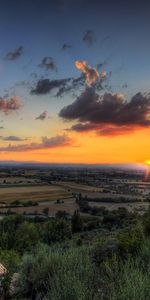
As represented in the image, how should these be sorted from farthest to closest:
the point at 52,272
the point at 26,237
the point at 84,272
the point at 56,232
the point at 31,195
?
the point at 31,195 < the point at 56,232 < the point at 26,237 < the point at 52,272 < the point at 84,272

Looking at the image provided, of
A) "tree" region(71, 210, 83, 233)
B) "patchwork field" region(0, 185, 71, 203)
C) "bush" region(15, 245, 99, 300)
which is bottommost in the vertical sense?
"tree" region(71, 210, 83, 233)

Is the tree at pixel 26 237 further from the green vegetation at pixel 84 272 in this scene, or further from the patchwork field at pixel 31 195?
the patchwork field at pixel 31 195

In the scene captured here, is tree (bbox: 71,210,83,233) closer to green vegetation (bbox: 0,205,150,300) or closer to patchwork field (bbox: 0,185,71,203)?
patchwork field (bbox: 0,185,71,203)

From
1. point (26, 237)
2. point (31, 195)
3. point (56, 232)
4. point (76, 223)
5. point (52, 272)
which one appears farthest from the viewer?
point (31, 195)

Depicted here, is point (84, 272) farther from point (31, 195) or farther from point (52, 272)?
point (31, 195)

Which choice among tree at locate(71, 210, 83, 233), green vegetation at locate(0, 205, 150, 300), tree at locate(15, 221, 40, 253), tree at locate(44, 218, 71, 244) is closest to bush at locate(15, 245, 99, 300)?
green vegetation at locate(0, 205, 150, 300)

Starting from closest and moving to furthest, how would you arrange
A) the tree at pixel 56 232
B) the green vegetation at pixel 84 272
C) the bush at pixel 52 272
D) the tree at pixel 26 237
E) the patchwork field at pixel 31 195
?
1. the green vegetation at pixel 84 272
2. the bush at pixel 52 272
3. the tree at pixel 26 237
4. the tree at pixel 56 232
5. the patchwork field at pixel 31 195

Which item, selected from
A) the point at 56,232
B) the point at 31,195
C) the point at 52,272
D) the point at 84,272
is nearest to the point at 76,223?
the point at 56,232

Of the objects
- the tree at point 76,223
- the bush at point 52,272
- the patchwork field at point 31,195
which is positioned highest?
the bush at point 52,272

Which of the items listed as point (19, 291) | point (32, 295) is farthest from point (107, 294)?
point (19, 291)

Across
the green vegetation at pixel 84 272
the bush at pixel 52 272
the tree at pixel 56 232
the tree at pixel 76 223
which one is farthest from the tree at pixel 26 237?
the bush at pixel 52 272

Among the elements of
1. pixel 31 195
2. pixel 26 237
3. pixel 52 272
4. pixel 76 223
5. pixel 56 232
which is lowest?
pixel 76 223

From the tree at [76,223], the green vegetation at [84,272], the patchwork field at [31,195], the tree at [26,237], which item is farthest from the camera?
the patchwork field at [31,195]
